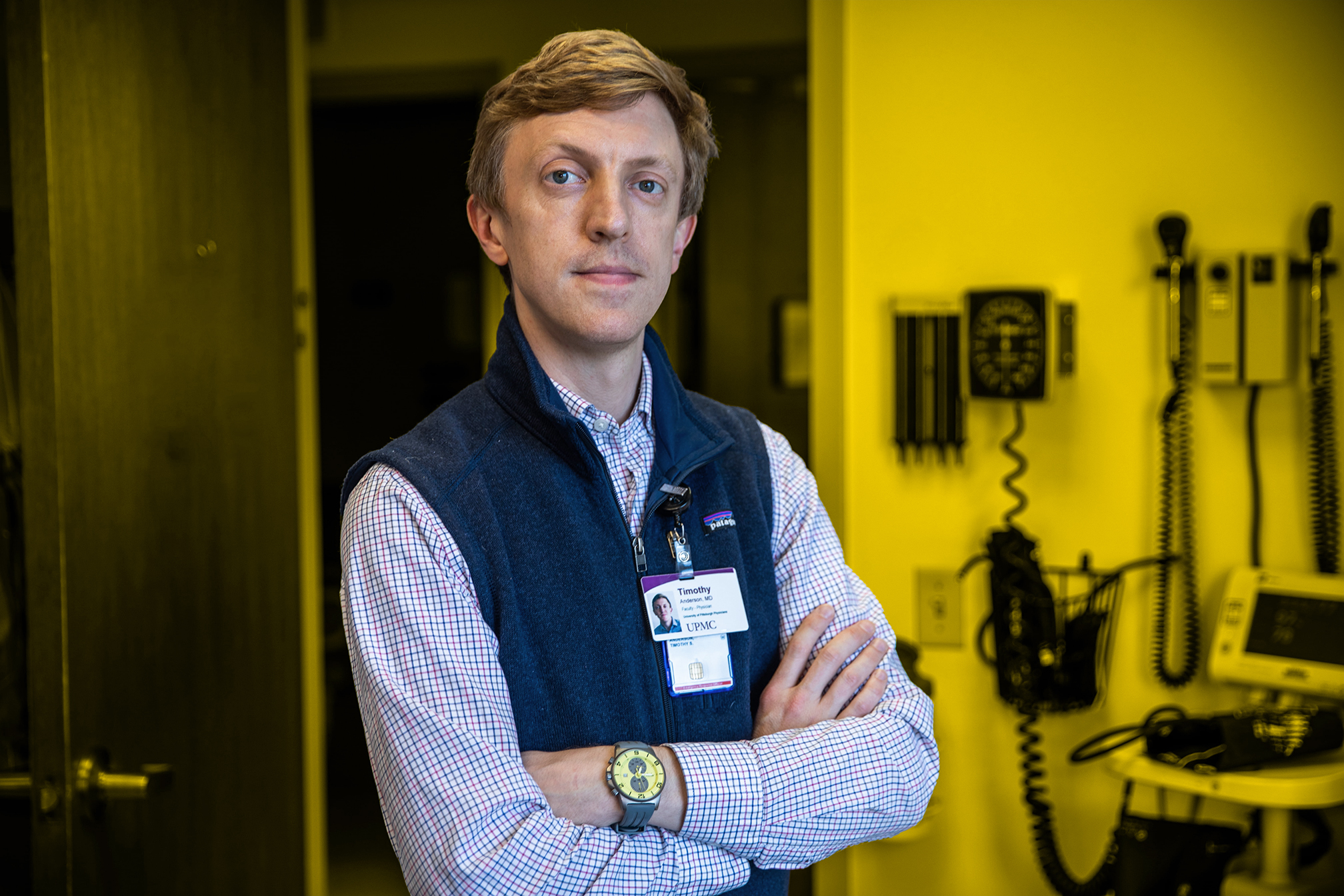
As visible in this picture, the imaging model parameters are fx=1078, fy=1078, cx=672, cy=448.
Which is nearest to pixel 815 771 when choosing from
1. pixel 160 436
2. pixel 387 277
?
pixel 160 436

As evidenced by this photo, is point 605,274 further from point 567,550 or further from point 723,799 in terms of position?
point 723,799

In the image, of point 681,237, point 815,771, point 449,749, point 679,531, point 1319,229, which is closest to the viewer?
point 449,749

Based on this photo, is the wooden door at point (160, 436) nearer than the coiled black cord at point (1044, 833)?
Yes

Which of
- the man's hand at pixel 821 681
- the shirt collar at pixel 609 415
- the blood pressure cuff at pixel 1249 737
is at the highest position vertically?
the shirt collar at pixel 609 415

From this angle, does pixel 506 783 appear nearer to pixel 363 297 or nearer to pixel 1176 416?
pixel 1176 416

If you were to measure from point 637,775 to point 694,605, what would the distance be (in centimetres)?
23

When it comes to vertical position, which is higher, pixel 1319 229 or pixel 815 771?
pixel 1319 229

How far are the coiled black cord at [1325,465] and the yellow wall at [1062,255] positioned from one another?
45mm

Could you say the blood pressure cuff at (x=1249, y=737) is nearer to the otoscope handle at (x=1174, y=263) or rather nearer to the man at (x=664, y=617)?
the otoscope handle at (x=1174, y=263)

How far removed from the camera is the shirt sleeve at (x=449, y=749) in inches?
41.7

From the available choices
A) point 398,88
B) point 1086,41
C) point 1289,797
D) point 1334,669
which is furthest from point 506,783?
point 398,88

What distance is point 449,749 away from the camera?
107 cm

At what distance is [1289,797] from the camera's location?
1945 mm

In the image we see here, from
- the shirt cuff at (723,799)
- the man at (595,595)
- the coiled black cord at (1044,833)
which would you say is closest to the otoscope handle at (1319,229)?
the coiled black cord at (1044,833)
